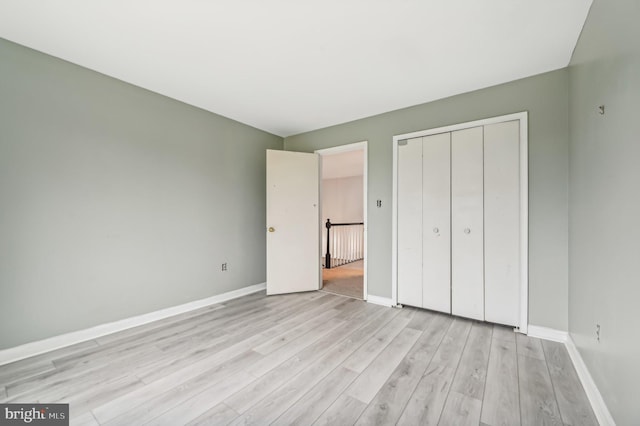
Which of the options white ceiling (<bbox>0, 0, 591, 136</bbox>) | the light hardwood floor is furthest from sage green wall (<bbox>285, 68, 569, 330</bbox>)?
the light hardwood floor

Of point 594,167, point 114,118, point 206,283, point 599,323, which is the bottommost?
point 206,283

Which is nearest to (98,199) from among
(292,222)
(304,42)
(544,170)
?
(292,222)

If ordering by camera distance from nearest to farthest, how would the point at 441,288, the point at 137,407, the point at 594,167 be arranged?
the point at 137,407 < the point at 594,167 < the point at 441,288

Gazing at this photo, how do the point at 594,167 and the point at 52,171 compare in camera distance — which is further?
the point at 52,171

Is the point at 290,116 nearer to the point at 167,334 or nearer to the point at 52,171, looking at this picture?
the point at 52,171

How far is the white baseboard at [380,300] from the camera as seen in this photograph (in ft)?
10.2

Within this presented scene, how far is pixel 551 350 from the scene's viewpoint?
2039mm

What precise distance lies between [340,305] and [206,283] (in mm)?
1711

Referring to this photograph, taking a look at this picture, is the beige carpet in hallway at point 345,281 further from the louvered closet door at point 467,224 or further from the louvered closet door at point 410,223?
the louvered closet door at point 467,224

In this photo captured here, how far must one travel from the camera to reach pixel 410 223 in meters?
2.98

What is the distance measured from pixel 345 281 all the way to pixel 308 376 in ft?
8.53

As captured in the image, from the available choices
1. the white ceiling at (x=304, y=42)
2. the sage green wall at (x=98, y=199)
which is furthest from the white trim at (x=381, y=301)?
the white ceiling at (x=304, y=42)

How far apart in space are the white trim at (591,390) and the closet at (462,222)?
1.69ft

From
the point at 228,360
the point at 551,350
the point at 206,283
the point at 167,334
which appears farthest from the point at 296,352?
the point at 551,350
